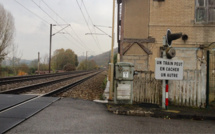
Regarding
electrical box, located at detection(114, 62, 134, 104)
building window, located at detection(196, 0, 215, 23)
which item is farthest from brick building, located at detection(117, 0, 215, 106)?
electrical box, located at detection(114, 62, 134, 104)

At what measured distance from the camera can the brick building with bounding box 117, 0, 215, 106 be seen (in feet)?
28.9

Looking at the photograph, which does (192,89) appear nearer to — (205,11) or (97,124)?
(205,11)

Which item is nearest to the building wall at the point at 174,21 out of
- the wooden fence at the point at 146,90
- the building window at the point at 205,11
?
the building window at the point at 205,11

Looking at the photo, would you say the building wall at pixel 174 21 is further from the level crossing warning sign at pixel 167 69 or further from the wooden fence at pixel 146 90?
the level crossing warning sign at pixel 167 69

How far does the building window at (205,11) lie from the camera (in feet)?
29.1

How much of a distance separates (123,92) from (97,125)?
2.65m

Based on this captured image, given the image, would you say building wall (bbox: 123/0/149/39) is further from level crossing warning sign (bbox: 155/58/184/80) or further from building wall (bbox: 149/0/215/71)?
level crossing warning sign (bbox: 155/58/184/80)

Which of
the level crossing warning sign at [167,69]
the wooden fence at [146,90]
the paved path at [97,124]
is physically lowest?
the paved path at [97,124]

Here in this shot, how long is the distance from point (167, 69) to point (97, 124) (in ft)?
10.6

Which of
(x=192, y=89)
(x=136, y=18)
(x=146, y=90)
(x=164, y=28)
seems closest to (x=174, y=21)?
(x=164, y=28)

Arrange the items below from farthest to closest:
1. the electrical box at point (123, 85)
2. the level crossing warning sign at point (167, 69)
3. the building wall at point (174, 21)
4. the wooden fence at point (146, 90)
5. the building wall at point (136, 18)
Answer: the building wall at point (136, 18), the building wall at point (174, 21), the wooden fence at point (146, 90), the electrical box at point (123, 85), the level crossing warning sign at point (167, 69)

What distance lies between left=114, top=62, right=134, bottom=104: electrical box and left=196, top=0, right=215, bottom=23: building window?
15.5ft

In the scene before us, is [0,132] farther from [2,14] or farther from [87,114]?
[2,14]

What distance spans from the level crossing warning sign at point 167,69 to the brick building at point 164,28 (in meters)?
2.28
